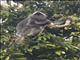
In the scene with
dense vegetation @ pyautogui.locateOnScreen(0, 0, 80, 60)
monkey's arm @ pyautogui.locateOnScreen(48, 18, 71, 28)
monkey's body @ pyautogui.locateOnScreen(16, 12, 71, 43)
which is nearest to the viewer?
dense vegetation @ pyautogui.locateOnScreen(0, 0, 80, 60)

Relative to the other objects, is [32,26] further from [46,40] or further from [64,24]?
[64,24]

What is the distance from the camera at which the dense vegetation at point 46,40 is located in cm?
446

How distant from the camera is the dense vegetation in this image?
4.46 m

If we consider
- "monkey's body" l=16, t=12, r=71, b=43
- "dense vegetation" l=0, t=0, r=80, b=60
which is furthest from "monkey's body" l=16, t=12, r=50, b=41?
"dense vegetation" l=0, t=0, r=80, b=60

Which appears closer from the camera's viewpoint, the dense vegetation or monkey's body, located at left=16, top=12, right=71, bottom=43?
the dense vegetation

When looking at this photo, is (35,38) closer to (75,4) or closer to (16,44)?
(16,44)

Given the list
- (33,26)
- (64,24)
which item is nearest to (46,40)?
(33,26)

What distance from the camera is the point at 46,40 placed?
4832 millimetres

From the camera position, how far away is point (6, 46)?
4754mm

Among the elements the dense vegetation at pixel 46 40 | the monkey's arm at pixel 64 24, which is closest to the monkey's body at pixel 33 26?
the monkey's arm at pixel 64 24

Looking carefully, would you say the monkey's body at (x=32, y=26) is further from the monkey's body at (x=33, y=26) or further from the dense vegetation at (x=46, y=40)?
the dense vegetation at (x=46, y=40)

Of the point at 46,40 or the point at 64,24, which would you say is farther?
the point at 64,24

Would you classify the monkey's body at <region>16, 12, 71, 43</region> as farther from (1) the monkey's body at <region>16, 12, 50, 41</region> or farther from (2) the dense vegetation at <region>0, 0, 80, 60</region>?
(2) the dense vegetation at <region>0, 0, 80, 60</region>

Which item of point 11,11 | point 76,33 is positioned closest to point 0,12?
point 11,11
